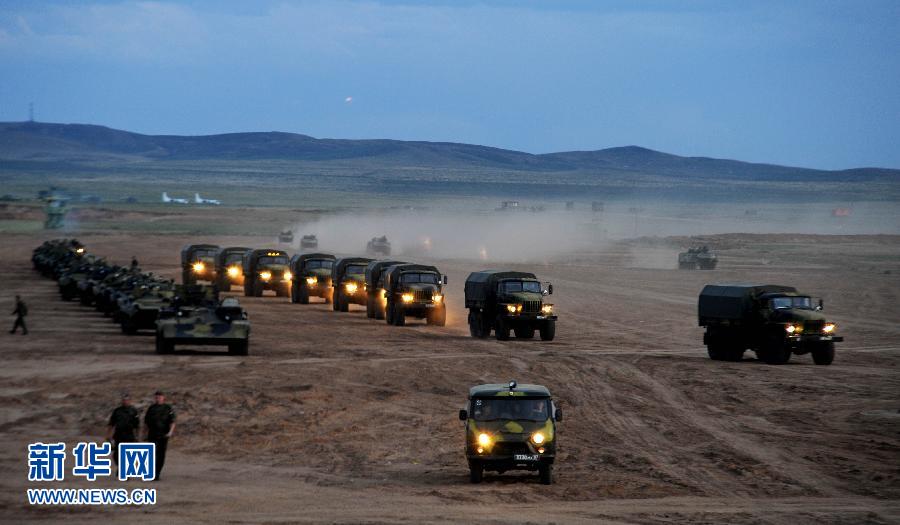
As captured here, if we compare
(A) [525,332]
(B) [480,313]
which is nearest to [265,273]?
(B) [480,313]

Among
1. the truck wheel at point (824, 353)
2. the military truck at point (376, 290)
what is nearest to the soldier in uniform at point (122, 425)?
the truck wheel at point (824, 353)

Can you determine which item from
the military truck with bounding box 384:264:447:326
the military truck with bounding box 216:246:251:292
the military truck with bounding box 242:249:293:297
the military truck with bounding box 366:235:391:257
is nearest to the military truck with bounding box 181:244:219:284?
the military truck with bounding box 216:246:251:292

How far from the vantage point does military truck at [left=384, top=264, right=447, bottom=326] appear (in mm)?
53000

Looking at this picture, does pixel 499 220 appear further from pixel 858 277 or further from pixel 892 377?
pixel 892 377

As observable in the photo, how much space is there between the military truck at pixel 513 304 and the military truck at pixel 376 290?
9129mm

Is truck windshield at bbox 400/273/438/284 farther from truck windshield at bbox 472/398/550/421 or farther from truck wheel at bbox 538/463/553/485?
truck windshield at bbox 472/398/550/421

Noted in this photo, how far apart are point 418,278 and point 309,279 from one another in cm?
1310

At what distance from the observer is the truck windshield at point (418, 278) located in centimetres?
5300

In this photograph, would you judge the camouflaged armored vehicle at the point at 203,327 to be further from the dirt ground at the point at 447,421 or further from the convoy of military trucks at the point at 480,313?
the dirt ground at the point at 447,421

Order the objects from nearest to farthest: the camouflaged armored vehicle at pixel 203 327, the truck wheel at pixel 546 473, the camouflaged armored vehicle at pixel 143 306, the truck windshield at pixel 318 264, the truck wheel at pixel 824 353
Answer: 1. the truck wheel at pixel 546 473
2. the camouflaged armored vehicle at pixel 203 327
3. the truck wheel at pixel 824 353
4. the camouflaged armored vehicle at pixel 143 306
5. the truck windshield at pixel 318 264

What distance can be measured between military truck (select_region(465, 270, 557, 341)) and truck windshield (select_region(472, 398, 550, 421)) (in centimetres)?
2381

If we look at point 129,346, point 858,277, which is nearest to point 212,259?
point 129,346

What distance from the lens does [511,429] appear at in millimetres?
22297

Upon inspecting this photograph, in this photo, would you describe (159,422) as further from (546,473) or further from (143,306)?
(143,306)
